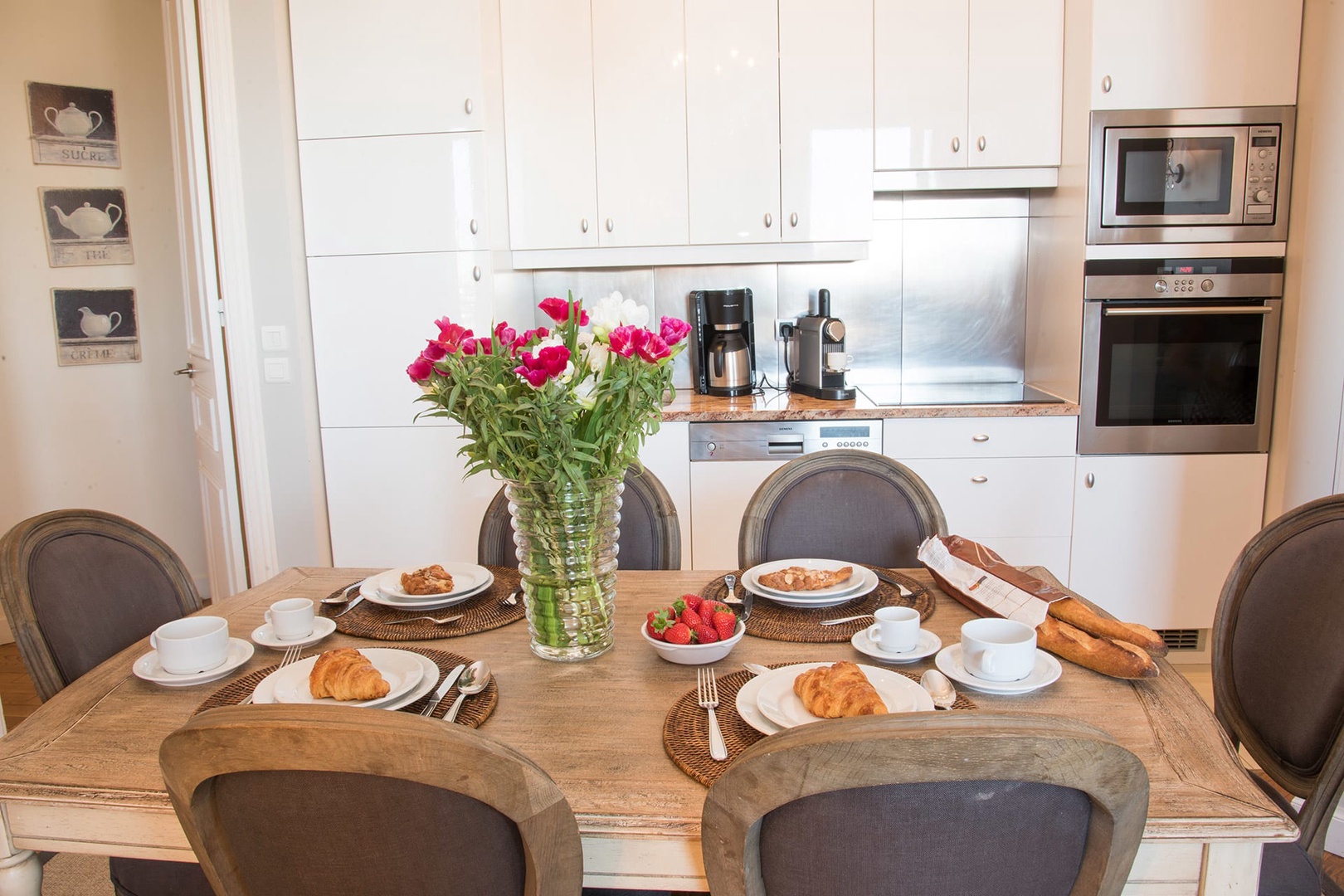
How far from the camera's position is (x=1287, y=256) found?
282cm

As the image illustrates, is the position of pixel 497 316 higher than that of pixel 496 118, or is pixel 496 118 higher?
pixel 496 118

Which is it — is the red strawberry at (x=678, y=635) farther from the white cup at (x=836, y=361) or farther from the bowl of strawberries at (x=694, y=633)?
the white cup at (x=836, y=361)

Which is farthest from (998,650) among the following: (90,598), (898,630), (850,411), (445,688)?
(850,411)

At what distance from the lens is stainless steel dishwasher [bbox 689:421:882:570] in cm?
295

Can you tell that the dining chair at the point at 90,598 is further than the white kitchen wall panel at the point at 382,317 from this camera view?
No

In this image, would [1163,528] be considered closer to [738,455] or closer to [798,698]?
[738,455]

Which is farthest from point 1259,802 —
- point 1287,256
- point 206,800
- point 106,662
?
point 1287,256

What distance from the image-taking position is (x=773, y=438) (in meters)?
2.95

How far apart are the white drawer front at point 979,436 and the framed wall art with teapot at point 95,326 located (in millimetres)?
3108

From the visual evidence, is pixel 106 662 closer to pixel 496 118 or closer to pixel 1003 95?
pixel 496 118

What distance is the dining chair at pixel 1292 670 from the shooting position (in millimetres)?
1217

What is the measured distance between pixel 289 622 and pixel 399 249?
1874 mm

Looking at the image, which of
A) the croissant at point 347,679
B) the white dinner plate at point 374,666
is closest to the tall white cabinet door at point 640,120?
the white dinner plate at point 374,666

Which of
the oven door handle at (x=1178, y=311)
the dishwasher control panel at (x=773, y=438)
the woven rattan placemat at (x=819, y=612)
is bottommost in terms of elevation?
the woven rattan placemat at (x=819, y=612)
